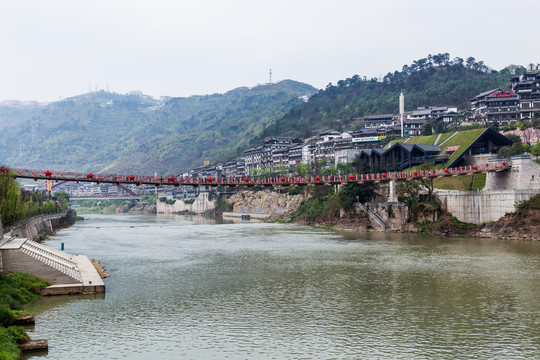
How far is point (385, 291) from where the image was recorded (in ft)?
105

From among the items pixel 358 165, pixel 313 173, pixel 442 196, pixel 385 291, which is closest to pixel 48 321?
pixel 385 291

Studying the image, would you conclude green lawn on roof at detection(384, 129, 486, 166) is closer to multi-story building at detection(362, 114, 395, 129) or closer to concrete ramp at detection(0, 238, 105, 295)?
multi-story building at detection(362, 114, 395, 129)

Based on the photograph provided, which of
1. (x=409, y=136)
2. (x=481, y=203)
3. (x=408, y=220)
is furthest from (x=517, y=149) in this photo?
(x=409, y=136)

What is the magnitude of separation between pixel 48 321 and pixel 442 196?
54350 millimetres

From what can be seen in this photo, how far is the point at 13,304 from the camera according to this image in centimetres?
2600

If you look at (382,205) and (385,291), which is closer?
(385,291)

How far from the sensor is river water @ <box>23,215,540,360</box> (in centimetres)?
2144

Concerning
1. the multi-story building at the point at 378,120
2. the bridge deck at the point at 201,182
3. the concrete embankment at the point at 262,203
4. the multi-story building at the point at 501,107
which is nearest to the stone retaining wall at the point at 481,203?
the bridge deck at the point at 201,182

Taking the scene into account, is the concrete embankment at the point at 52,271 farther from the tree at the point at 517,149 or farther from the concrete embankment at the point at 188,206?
the concrete embankment at the point at 188,206

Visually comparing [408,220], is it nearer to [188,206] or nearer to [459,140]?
[459,140]

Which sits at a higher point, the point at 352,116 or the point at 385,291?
the point at 352,116

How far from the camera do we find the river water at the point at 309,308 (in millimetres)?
21438

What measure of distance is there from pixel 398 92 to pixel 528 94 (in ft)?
229

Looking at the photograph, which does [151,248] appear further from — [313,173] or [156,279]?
[313,173]
